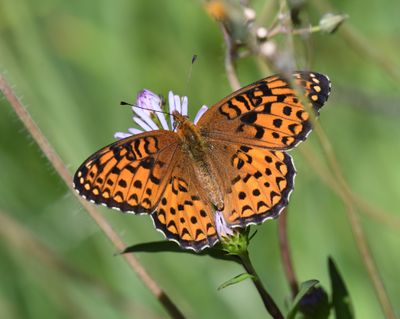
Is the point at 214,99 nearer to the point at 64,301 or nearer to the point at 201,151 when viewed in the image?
the point at 64,301

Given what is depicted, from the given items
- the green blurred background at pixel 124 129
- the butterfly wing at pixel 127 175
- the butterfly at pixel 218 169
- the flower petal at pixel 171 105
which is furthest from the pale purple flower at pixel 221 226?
the green blurred background at pixel 124 129

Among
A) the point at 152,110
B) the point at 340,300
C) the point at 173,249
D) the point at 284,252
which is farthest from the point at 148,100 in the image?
the point at 340,300

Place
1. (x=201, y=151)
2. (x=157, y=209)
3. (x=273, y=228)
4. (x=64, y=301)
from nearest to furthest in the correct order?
(x=157, y=209), (x=201, y=151), (x=64, y=301), (x=273, y=228)

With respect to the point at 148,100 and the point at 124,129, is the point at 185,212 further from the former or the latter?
the point at 124,129

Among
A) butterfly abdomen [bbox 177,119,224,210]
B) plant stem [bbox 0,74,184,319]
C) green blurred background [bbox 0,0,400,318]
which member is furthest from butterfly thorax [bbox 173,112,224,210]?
green blurred background [bbox 0,0,400,318]

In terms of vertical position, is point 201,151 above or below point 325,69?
above

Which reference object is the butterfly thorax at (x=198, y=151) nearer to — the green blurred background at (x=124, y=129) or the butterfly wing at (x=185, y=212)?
the butterfly wing at (x=185, y=212)

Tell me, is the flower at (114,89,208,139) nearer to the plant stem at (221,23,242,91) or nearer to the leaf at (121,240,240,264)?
the plant stem at (221,23,242,91)

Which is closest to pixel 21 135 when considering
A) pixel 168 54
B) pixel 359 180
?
pixel 168 54
